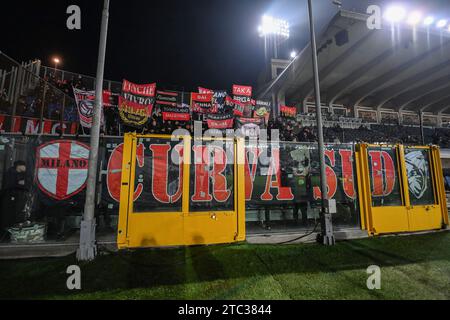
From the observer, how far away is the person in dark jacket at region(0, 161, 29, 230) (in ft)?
15.0

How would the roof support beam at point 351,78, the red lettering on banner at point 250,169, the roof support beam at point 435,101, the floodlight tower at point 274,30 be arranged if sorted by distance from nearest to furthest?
the red lettering on banner at point 250,169, the roof support beam at point 351,78, the roof support beam at point 435,101, the floodlight tower at point 274,30

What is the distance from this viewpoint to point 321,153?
5.25 m

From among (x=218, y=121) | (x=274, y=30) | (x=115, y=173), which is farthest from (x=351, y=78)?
(x=115, y=173)

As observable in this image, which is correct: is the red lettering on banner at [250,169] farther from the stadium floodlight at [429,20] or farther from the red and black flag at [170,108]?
the stadium floodlight at [429,20]

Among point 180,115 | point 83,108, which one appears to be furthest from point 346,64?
point 83,108

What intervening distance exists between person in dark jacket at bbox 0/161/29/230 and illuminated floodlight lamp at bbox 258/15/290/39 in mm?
46933

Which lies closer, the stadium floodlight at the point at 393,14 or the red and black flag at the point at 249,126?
the red and black flag at the point at 249,126

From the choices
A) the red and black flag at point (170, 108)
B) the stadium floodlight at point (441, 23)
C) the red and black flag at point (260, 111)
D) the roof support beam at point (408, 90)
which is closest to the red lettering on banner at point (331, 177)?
the red and black flag at point (170, 108)

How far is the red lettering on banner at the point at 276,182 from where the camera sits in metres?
5.70

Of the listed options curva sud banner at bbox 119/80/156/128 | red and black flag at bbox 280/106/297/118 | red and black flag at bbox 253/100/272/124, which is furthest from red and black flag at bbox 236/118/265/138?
red and black flag at bbox 280/106/297/118

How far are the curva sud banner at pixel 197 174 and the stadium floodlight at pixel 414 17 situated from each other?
21210 mm

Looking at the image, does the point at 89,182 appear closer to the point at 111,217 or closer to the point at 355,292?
the point at 111,217

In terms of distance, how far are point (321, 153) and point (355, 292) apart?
3051mm

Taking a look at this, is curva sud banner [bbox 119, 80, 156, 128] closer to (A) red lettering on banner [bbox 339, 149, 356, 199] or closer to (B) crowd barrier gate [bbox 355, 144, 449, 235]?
(A) red lettering on banner [bbox 339, 149, 356, 199]
